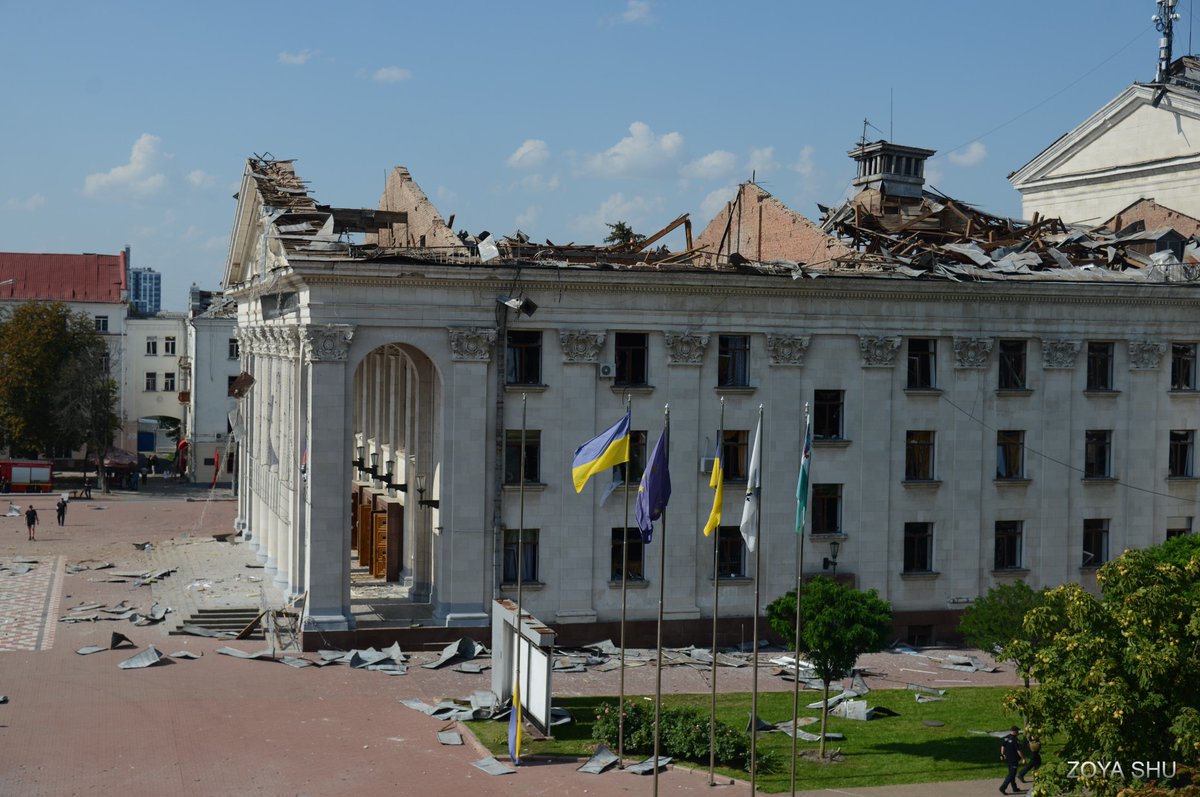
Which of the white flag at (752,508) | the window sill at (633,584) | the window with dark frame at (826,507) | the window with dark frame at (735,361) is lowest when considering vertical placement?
the window sill at (633,584)

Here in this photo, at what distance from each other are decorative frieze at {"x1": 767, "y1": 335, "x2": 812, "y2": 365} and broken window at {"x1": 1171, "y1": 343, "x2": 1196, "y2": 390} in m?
13.6

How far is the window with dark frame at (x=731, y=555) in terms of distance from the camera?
4388cm

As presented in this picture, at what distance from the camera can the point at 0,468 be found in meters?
83.6

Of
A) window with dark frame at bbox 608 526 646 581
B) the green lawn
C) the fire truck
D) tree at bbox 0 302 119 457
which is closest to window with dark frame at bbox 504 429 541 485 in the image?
window with dark frame at bbox 608 526 646 581

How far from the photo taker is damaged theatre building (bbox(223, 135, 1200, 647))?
136ft

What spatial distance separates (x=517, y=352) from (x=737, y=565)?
9.56m

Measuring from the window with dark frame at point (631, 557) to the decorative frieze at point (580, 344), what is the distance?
17.7 feet

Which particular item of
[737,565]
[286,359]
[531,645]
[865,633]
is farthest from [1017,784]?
[286,359]

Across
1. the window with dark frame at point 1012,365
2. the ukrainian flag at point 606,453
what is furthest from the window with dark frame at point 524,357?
the window with dark frame at point 1012,365

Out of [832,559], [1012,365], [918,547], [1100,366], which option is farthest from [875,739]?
[1100,366]

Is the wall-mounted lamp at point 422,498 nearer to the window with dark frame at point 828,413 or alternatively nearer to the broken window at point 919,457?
the window with dark frame at point 828,413

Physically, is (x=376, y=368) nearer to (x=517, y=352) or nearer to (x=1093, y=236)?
(x=517, y=352)

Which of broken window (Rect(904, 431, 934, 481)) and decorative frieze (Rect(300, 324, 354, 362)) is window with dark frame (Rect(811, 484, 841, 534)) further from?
decorative frieze (Rect(300, 324, 354, 362))

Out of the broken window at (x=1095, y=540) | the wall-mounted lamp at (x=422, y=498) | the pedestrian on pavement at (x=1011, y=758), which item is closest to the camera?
the pedestrian on pavement at (x=1011, y=758)
